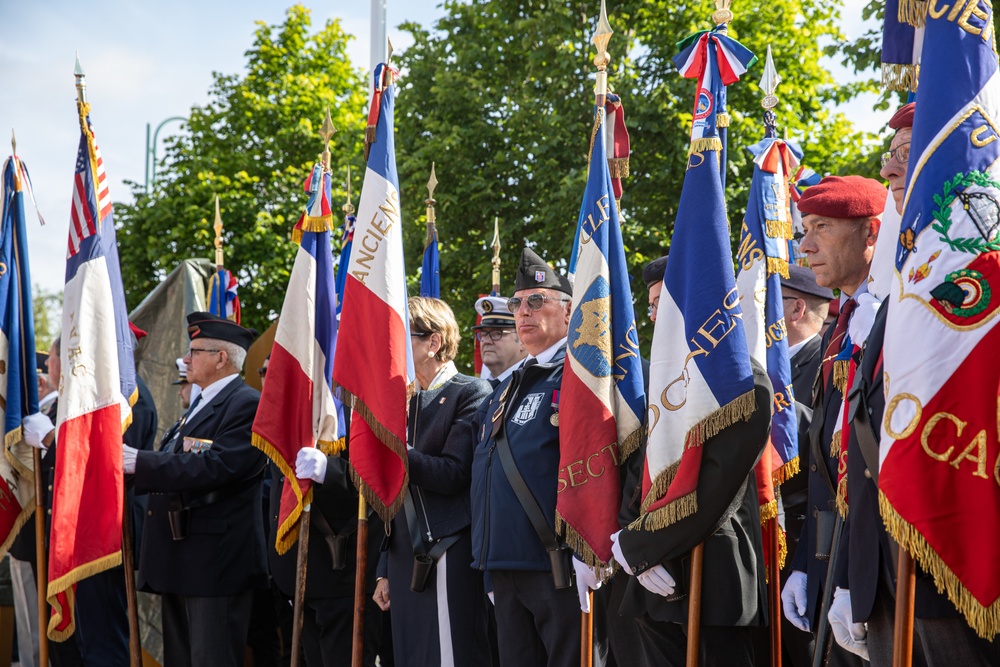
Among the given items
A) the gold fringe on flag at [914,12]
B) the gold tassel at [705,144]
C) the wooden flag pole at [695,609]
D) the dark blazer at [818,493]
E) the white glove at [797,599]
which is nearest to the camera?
the gold fringe on flag at [914,12]

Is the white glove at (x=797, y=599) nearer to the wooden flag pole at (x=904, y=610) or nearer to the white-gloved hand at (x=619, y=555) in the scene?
the white-gloved hand at (x=619, y=555)

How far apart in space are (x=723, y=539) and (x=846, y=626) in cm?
62

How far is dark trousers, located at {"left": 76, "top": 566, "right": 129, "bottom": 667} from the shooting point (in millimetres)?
6730

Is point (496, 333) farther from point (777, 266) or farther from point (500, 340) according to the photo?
point (777, 266)

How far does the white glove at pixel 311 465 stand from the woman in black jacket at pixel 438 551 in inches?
20.7

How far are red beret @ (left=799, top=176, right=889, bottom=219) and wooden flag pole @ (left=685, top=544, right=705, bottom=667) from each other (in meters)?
1.42

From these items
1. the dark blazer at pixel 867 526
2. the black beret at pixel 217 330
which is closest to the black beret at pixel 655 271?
the dark blazer at pixel 867 526

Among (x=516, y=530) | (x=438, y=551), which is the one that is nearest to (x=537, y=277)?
(x=516, y=530)

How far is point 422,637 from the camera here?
5.04 m

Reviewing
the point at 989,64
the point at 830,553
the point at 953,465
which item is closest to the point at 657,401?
the point at 830,553

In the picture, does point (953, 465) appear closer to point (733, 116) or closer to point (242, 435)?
point (242, 435)

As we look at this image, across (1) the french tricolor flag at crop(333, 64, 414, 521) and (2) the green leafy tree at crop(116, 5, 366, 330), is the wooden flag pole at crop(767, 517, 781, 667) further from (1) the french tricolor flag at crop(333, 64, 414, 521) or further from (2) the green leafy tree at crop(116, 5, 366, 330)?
(2) the green leafy tree at crop(116, 5, 366, 330)

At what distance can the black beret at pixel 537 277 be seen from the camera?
5.00 meters

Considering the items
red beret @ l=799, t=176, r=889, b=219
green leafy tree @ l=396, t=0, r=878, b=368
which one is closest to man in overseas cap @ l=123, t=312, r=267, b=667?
red beret @ l=799, t=176, r=889, b=219
